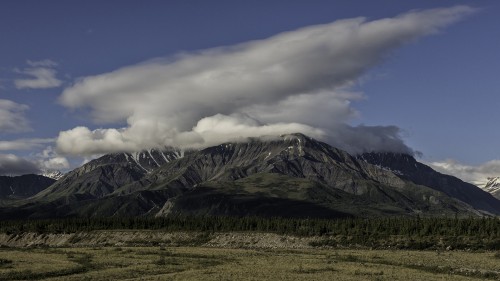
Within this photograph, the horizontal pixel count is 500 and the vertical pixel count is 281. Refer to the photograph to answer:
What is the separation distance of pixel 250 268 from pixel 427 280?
24891 mm

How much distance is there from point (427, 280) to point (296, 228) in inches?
5385

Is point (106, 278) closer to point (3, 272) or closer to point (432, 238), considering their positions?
point (3, 272)

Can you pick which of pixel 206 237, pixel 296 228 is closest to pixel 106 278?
pixel 206 237

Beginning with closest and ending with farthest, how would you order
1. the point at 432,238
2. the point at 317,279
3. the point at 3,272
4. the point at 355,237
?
the point at 317,279 → the point at 3,272 → the point at 432,238 → the point at 355,237

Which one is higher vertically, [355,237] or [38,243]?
[355,237]

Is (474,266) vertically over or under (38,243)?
over

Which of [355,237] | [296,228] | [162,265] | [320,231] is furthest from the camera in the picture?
[296,228]

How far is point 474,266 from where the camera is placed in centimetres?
8312

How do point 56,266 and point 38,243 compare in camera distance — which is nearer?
point 56,266

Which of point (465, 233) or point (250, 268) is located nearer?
point (250, 268)

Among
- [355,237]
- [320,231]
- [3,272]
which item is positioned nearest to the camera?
[3,272]

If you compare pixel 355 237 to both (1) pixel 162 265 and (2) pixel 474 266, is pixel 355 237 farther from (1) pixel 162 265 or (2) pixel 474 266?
(1) pixel 162 265

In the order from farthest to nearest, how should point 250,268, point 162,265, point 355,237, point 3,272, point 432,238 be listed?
point 355,237 → point 432,238 → point 162,265 → point 250,268 → point 3,272

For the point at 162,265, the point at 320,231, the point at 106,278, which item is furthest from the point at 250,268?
the point at 320,231
